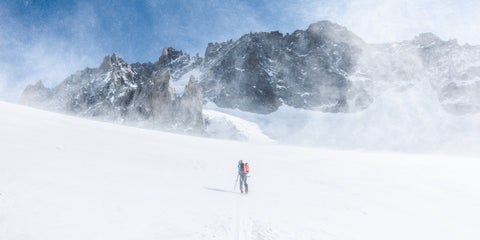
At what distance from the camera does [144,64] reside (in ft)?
569

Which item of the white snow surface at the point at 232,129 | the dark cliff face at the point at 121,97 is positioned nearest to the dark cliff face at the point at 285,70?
the white snow surface at the point at 232,129

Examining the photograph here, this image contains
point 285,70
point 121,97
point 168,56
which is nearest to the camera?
point 121,97

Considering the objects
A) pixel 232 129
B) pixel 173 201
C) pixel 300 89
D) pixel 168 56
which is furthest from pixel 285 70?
pixel 173 201

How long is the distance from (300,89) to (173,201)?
414 feet

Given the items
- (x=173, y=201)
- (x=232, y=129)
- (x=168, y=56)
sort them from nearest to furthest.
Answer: (x=173, y=201), (x=232, y=129), (x=168, y=56)

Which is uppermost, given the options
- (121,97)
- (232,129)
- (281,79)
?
(281,79)

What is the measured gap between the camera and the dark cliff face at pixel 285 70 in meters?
122

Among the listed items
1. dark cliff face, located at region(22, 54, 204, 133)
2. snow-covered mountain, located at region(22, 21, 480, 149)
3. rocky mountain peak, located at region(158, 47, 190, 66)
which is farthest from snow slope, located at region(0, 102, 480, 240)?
rocky mountain peak, located at region(158, 47, 190, 66)

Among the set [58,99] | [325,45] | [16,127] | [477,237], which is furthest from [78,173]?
[58,99]

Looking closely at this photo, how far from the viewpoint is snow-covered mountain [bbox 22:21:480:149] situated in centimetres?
9275

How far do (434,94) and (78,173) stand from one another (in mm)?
137552

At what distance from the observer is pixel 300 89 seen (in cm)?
12762

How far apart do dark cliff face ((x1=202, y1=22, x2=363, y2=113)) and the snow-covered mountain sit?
0.55m

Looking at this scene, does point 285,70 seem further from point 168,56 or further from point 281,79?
point 168,56
